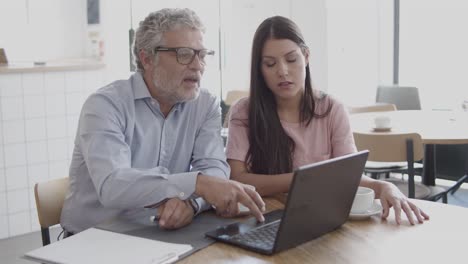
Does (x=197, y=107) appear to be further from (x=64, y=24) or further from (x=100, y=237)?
(x=64, y=24)

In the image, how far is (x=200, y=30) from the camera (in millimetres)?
1933

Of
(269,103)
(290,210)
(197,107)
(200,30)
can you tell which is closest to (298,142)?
(269,103)

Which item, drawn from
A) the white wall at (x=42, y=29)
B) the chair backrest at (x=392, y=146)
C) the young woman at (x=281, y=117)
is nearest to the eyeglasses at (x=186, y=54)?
the young woman at (x=281, y=117)

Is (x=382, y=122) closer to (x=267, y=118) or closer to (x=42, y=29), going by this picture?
(x=267, y=118)

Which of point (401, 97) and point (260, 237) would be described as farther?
point (401, 97)

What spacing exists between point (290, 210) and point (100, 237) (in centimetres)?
46

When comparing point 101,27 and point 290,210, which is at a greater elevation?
point 101,27

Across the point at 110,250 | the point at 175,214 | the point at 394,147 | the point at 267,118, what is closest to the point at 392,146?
the point at 394,147

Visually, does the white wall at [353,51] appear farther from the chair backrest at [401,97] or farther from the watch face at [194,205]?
the watch face at [194,205]

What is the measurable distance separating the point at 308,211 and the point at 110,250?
44 centimetres

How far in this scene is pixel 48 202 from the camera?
1.91m

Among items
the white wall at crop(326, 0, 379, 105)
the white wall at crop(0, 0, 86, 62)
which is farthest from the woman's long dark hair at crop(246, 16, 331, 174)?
the white wall at crop(0, 0, 86, 62)

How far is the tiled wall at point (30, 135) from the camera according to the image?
12.6ft

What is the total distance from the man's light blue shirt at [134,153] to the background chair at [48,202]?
3 cm
